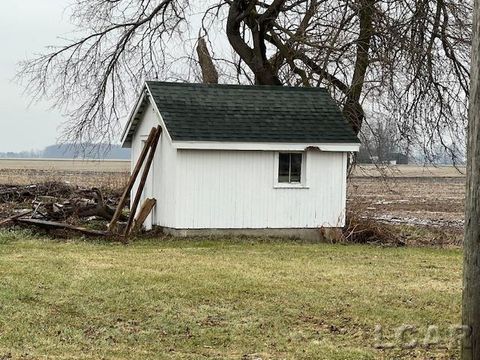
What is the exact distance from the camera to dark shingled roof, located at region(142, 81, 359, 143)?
18469 mm

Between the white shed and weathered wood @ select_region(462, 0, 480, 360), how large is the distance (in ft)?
39.9

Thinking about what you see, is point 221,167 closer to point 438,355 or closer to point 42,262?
point 42,262

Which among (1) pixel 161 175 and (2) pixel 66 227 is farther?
(1) pixel 161 175

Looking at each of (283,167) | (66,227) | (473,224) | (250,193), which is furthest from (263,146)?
(473,224)

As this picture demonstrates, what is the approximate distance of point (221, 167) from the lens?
18.5m

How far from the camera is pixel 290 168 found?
19.2 metres

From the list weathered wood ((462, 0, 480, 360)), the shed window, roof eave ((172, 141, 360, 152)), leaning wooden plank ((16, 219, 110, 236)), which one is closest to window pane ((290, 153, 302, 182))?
the shed window

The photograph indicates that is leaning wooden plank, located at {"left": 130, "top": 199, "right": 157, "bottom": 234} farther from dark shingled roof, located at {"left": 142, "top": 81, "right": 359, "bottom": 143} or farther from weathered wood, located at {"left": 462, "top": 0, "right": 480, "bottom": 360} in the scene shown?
weathered wood, located at {"left": 462, "top": 0, "right": 480, "bottom": 360}

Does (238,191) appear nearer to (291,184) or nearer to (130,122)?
(291,184)

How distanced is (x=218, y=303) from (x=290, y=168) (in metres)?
9.14

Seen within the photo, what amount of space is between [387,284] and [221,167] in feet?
23.3

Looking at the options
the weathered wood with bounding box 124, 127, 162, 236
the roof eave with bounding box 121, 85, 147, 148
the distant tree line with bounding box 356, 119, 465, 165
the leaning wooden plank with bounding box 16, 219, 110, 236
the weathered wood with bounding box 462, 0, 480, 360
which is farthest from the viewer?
the distant tree line with bounding box 356, 119, 465, 165

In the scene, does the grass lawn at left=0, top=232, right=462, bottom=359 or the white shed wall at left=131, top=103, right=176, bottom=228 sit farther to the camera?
the white shed wall at left=131, top=103, right=176, bottom=228

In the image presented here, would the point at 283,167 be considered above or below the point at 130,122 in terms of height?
below
